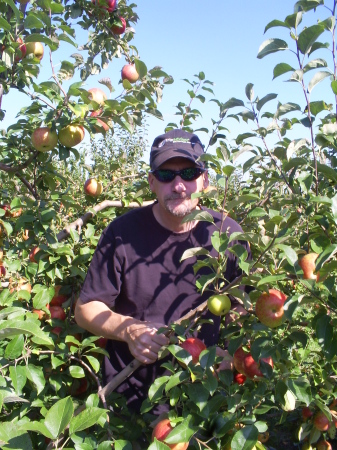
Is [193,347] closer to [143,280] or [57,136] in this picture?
[143,280]

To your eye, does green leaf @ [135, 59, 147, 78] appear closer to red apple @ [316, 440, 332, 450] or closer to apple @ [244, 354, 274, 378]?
apple @ [244, 354, 274, 378]

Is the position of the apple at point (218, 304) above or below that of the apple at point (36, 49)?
below

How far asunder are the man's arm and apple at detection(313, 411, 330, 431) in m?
0.97

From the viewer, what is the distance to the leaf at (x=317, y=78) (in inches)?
54.3

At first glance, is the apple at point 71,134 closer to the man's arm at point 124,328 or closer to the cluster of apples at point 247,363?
the man's arm at point 124,328

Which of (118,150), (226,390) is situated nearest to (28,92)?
(226,390)

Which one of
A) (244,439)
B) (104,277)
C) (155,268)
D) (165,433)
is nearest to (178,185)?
(155,268)

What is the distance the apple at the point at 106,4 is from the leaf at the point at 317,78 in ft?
6.93

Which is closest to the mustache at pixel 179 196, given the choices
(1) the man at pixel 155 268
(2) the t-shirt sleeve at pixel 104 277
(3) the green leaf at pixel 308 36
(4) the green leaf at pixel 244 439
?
(1) the man at pixel 155 268

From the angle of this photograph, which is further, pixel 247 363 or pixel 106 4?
pixel 106 4

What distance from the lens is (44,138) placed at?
2223 millimetres

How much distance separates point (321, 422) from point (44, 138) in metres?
1.90

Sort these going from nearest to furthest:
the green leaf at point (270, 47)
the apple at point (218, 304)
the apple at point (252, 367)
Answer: the green leaf at point (270, 47) → the apple at point (218, 304) → the apple at point (252, 367)

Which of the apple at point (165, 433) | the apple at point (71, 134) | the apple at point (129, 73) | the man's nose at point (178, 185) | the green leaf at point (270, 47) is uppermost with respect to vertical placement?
the apple at point (129, 73)
